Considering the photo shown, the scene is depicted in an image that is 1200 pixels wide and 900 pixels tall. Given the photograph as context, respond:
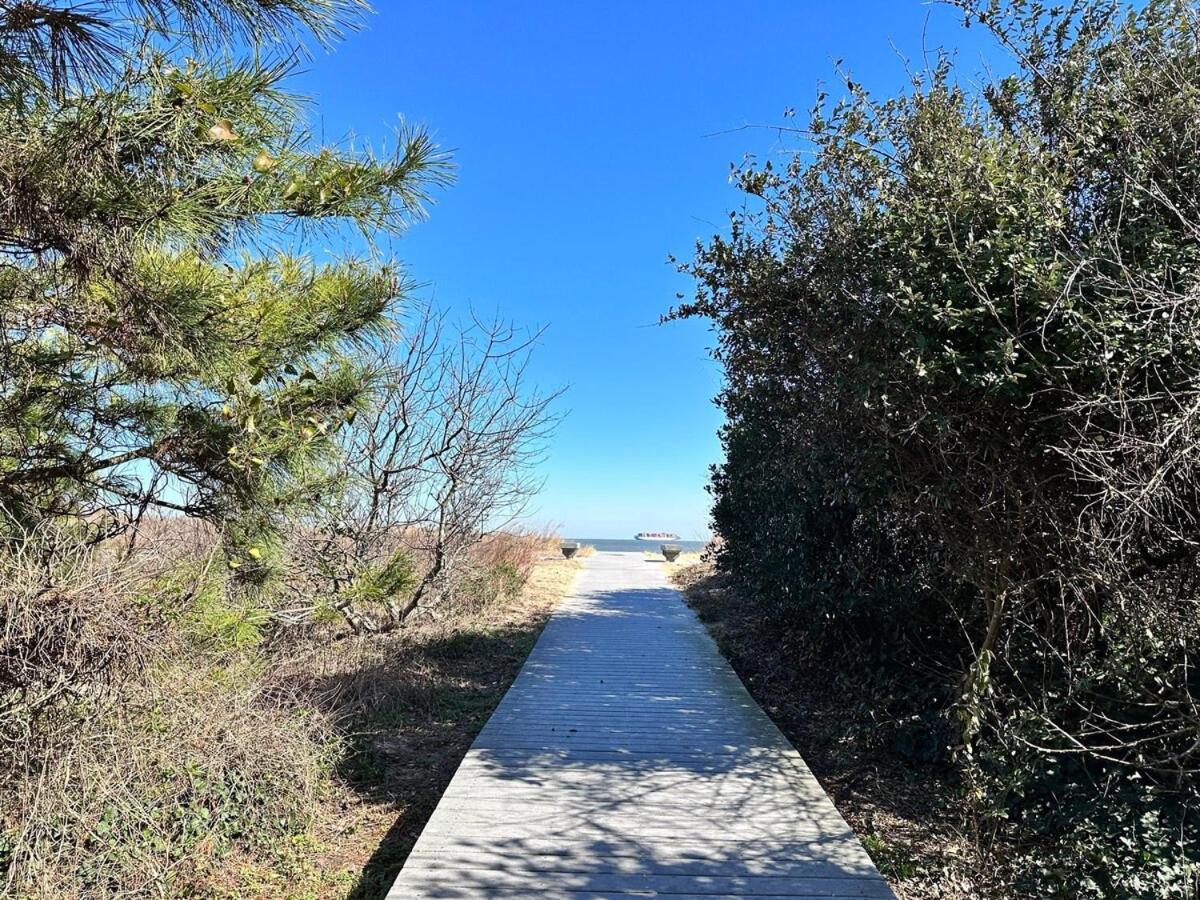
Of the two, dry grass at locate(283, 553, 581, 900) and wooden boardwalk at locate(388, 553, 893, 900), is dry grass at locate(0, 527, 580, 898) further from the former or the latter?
wooden boardwalk at locate(388, 553, 893, 900)

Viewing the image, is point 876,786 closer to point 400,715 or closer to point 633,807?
point 633,807

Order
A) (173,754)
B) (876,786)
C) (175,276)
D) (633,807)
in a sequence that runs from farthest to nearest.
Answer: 1. (876,786)
2. (633,807)
3. (173,754)
4. (175,276)

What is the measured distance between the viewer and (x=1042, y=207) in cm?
297

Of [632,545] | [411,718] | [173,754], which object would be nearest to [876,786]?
[411,718]

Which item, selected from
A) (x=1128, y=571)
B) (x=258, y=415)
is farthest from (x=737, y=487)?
(x=258, y=415)

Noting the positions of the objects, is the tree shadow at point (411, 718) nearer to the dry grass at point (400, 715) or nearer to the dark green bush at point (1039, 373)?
the dry grass at point (400, 715)

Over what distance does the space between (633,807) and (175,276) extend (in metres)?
3.48

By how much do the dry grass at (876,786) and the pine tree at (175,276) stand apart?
3.69m

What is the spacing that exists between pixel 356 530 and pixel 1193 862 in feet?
23.2

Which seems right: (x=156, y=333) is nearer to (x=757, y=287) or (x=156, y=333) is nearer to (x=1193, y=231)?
(x=757, y=287)

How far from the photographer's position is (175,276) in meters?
2.73

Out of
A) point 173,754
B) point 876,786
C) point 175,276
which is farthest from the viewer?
point 876,786

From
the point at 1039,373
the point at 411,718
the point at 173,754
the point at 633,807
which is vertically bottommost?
the point at 411,718

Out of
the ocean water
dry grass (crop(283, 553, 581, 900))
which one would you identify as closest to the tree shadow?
dry grass (crop(283, 553, 581, 900))
